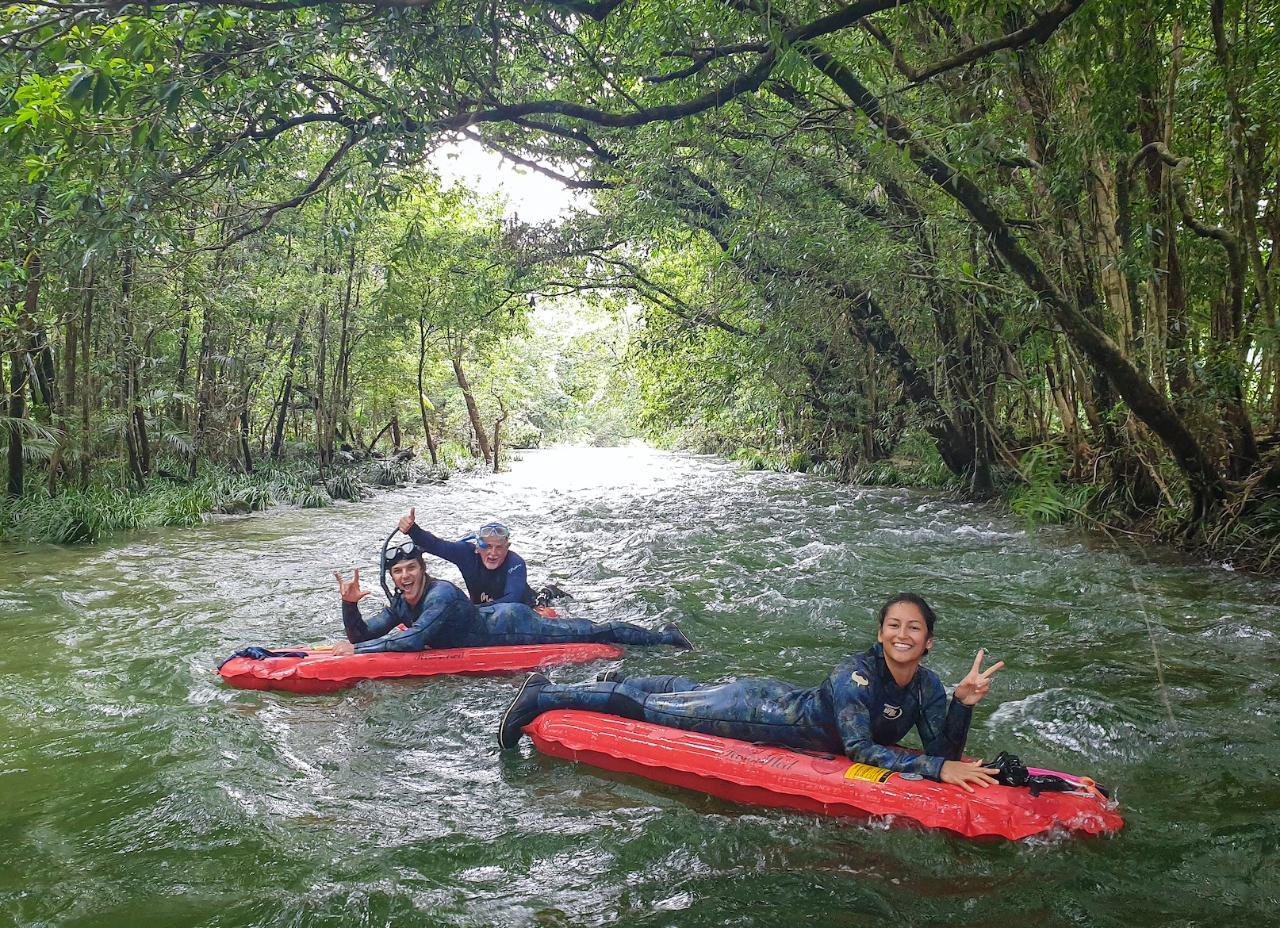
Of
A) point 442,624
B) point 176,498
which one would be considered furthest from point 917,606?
point 176,498

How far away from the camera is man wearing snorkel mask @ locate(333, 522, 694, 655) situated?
5336mm

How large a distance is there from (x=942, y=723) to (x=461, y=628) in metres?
3.21

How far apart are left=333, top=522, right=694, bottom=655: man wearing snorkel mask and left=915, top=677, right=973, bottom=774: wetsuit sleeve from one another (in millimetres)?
2423

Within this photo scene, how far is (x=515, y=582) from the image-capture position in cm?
631

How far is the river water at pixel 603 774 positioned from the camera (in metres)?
2.80

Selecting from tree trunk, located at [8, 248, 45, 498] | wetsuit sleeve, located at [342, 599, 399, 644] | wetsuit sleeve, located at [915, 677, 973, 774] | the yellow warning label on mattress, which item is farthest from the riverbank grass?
wetsuit sleeve, located at [915, 677, 973, 774]

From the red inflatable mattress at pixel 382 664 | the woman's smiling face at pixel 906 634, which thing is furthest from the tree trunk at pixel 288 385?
the woman's smiling face at pixel 906 634

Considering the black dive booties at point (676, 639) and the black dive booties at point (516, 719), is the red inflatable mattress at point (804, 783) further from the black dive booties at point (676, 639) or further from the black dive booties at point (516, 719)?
the black dive booties at point (676, 639)

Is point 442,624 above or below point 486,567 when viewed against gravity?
below

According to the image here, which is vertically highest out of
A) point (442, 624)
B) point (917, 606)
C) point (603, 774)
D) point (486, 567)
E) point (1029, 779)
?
point (917, 606)

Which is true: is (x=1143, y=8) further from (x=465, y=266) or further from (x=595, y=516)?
(x=465, y=266)

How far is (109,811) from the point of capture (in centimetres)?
346

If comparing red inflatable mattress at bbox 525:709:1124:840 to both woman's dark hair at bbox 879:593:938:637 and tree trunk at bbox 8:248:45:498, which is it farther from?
tree trunk at bbox 8:248:45:498

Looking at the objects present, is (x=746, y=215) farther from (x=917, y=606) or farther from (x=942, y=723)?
(x=942, y=723)
